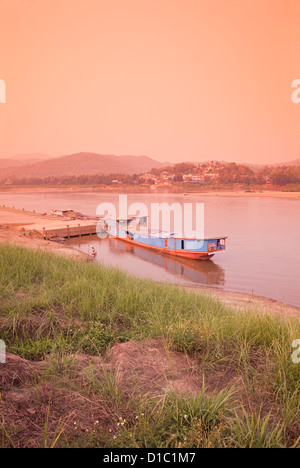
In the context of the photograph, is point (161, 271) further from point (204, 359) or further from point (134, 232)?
point (204, 359)

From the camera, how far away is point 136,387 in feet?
10.00

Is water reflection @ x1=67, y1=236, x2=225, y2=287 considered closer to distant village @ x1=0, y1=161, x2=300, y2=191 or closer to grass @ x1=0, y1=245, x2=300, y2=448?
grass @ x1=0, y1=245, x2=300, y2=448

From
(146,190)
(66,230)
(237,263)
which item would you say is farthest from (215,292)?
(146,190)

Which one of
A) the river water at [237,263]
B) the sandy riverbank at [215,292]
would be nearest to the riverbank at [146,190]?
the river water at [237,263]

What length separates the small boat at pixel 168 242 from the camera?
19.3m

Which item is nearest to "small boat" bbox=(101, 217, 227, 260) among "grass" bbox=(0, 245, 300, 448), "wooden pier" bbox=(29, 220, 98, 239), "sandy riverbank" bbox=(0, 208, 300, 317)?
"wooden pier" bbox=(29, 220, 98, 239)

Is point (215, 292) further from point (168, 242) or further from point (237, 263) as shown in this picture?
point (168, 242)

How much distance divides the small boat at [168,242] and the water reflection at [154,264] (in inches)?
16.2

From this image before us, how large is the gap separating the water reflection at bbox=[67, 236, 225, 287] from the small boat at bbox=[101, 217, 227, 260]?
41 centimetres

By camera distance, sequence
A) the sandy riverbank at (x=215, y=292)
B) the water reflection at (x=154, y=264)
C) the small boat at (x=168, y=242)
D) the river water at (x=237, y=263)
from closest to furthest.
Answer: the sandy riverbank at (x=215, y=292), the river water at (x=237, y=263), the water reflection at (x=154, y=264), the small boat at (x=168, y=242)

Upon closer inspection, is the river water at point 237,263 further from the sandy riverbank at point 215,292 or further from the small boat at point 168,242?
the sandy riverbank at point 215,292

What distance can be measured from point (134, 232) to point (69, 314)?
18.9 meters

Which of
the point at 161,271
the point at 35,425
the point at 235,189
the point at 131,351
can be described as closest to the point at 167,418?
the point at 35,425

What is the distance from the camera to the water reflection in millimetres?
16548
